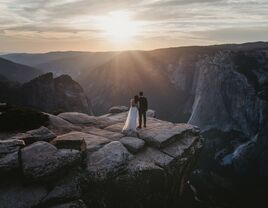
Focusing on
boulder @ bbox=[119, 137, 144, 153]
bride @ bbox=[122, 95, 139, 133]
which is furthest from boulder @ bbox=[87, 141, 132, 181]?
bride @ bbox=[122, 95, 139, 133]

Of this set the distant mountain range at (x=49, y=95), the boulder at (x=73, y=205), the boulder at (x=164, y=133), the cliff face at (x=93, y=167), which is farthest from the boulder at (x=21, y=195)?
the distant mountain range at (x=49, y=95)

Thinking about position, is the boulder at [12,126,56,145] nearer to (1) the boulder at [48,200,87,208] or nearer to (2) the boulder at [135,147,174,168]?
(1) the boulder at [48,200,87,208]

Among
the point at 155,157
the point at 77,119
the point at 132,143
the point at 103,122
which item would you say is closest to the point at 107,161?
the point at 132,143

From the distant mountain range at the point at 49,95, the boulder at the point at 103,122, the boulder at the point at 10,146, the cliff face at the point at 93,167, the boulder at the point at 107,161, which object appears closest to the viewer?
the cliff face at the point at 93,167

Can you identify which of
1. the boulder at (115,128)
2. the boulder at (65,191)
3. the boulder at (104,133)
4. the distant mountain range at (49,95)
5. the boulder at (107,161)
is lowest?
the distant mountain range at (49,95)

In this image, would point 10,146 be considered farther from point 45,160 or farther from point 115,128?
point 115,128

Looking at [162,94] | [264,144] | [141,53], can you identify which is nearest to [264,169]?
[264,144]

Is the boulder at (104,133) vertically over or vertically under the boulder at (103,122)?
over

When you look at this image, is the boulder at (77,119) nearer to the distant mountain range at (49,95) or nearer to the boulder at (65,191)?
the boulder at (65,191)
